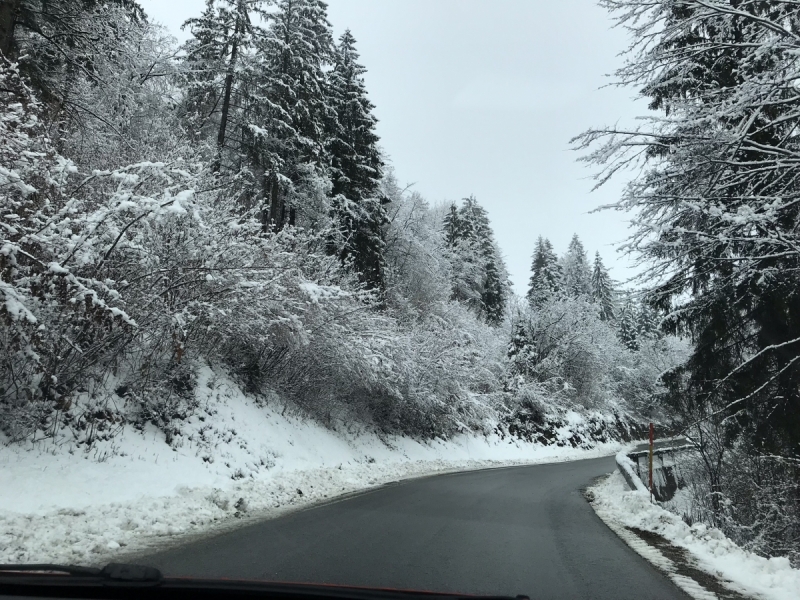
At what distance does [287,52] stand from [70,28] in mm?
10818

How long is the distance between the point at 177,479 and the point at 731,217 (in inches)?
354

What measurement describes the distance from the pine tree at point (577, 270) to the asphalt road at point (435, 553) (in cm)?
5640

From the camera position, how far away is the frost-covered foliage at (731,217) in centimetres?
661

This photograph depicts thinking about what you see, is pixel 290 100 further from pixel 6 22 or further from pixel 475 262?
pixel 475 262

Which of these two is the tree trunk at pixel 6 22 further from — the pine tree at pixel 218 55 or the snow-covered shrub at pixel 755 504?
the snow-covered shrub at pixel 755 504

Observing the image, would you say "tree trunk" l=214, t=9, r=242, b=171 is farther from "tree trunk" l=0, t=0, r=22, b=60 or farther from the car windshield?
"tree trunk" l=0, t=0, r=22, b=60

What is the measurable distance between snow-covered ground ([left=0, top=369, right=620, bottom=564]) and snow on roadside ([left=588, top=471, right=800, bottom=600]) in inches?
210

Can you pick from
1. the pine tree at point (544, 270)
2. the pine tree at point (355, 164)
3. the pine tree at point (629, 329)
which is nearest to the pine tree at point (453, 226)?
the pine tree at point (544, 270)

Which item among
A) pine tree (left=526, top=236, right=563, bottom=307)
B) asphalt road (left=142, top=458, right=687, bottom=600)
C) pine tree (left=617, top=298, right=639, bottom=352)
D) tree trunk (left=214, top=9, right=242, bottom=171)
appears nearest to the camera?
asphalt road (left=142, top=458, right=687, bottom=600)

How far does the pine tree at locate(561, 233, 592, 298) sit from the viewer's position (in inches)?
2576

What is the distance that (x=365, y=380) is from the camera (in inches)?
652

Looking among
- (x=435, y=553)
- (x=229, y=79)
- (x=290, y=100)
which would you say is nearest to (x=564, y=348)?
(x=290, y=100)

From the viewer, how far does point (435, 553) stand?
19.6 ft

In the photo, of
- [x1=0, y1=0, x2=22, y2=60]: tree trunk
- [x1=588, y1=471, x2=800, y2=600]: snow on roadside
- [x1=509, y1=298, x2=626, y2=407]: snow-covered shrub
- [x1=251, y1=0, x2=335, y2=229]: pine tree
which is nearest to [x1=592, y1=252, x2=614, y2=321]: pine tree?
[x1=509, y1=298, x2=626, y2=407]: snow-covered shrub
